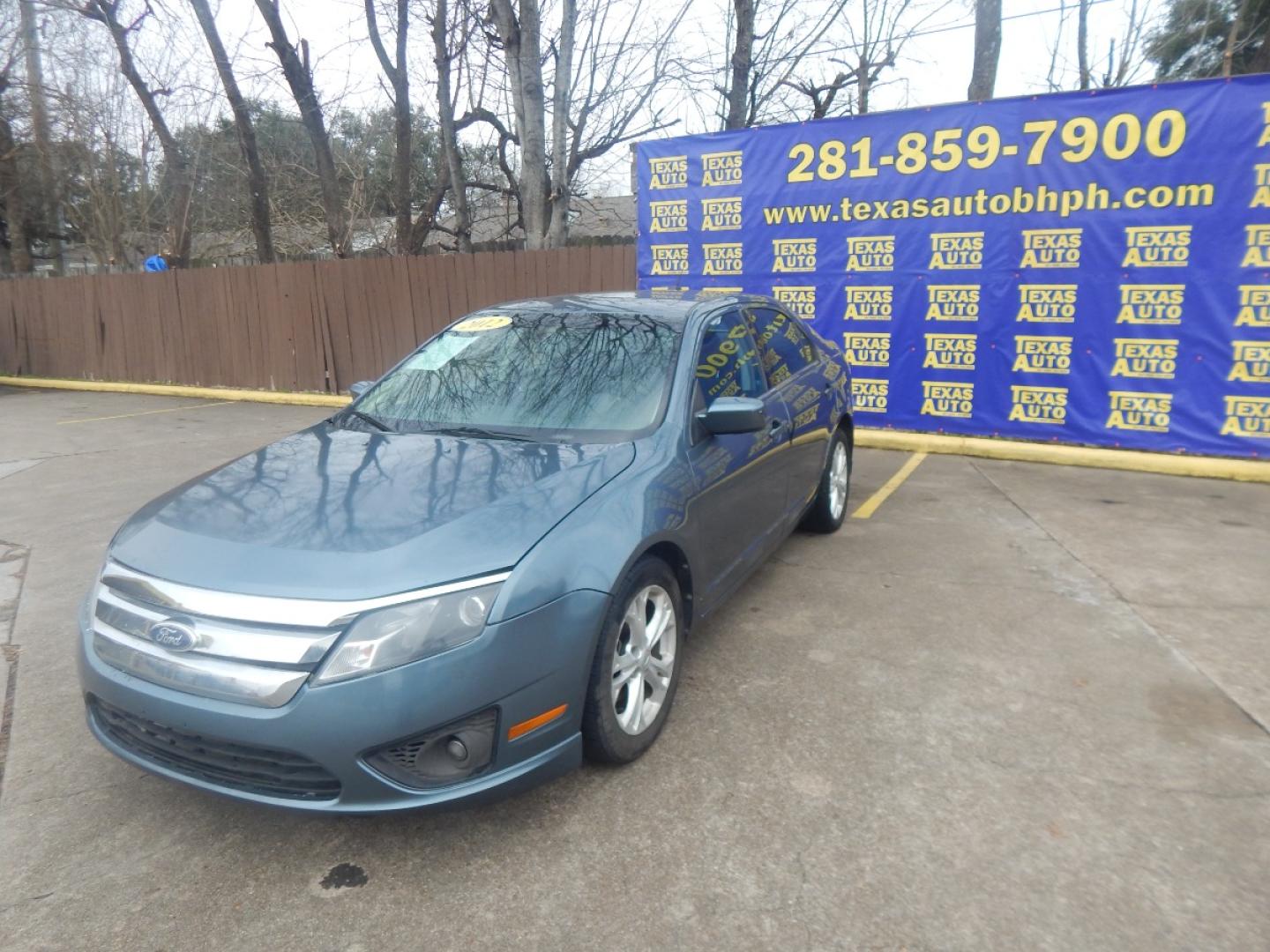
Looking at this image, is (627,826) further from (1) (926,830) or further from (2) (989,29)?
(2) (989,29)

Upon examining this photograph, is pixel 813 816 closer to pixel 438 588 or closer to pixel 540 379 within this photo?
pixel 438 588

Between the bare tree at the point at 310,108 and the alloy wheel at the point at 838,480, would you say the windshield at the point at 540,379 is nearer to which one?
the alloy wheel at the point at 838,480

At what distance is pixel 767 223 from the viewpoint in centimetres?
903

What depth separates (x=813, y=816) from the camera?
9.02 feet

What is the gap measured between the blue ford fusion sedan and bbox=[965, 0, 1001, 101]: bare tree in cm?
1033

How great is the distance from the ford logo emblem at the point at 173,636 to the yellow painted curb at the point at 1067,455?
7185mm

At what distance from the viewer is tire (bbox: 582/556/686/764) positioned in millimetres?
2756

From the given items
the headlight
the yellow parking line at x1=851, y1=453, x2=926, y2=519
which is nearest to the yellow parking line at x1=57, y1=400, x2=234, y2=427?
the yellow parking line at x1=851, y1=453, x2=926, y2=519

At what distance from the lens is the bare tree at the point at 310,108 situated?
50.5ft

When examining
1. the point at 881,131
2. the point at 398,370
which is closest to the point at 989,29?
the point at 881,131

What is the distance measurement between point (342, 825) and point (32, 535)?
4.70 m

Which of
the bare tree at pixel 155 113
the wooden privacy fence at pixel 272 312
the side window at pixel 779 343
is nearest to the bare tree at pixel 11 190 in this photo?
the bare tree at pixel 155 113

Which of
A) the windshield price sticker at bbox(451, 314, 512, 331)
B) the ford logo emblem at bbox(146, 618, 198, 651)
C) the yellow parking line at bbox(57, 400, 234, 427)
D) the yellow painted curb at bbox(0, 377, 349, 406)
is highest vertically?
the windshield price sticker at bbox(451, 314, 512, 331)

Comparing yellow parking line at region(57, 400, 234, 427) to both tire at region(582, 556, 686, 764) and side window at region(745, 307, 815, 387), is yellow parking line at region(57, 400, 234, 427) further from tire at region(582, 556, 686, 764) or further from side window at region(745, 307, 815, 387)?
tire at region(582, 556, 686, 764)
